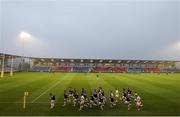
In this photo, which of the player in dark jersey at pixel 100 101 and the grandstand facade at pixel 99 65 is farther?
the grandstand facade at pixel 99 65

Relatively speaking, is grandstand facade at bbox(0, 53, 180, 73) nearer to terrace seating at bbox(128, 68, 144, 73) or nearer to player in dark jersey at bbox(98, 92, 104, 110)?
terrace seating at bbox(128, 68, 144, 73)

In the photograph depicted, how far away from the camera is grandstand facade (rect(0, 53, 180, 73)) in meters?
163

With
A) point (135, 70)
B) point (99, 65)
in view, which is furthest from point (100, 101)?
point (99, 65)

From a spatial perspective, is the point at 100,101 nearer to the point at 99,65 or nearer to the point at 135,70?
the point at 135,70

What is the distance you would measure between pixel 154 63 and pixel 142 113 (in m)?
151

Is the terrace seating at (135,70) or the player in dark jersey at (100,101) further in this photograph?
the terrace seating at (135,70)

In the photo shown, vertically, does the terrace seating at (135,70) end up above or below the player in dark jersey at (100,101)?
above

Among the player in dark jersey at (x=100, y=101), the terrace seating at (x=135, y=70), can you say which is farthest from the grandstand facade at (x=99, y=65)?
the player in dark jersey at (x=100, y=101)

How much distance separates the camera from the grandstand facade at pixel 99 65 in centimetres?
16288

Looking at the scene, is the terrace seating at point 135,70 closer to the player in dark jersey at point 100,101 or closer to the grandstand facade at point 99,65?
the grandstand facade at point 99,65

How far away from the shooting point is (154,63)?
174 metres

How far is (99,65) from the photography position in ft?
570

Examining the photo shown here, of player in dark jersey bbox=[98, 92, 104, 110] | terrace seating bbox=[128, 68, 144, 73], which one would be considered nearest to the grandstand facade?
terrace seating bbox=[128, 68, 144, 73]

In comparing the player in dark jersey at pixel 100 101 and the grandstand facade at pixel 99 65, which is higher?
the grandstand facade at pixel 99 65
